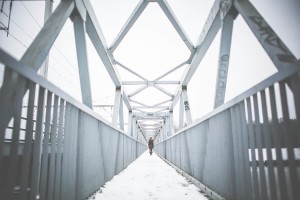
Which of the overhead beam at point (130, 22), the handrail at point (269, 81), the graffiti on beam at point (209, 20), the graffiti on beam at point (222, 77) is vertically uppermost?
the overhead beam at point (130, 22)

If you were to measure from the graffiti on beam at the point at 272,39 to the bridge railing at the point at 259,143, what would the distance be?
77 centimetres

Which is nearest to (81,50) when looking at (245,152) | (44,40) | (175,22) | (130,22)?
(44,40)

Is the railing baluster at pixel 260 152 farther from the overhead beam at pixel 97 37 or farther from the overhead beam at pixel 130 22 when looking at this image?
the overhead beam at pixel 130 22

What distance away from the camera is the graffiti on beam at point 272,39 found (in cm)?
231

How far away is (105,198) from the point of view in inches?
113

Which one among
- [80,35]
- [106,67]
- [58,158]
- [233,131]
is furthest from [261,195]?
[106,67]

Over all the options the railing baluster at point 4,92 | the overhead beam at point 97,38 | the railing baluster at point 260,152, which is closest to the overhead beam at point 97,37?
the overhead beam at point 97,38

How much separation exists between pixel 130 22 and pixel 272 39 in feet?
14.4

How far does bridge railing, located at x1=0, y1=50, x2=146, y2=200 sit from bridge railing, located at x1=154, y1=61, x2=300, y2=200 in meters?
1.81

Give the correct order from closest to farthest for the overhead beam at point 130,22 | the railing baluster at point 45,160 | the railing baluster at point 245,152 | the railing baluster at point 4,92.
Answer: the railing baluster at point 4,92 < the railing baluster at point 45,160 < the railing baluster at point 245,152 < the overhead beam at point 130,22

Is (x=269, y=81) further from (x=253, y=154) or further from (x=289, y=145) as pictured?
(x=253, y=154)

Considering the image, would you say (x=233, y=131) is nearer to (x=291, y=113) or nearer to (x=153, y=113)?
(x=291, y=113)

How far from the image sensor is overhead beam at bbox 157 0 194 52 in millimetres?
5786

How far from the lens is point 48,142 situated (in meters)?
1.77
